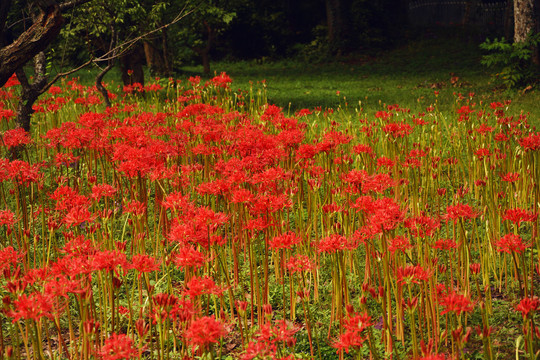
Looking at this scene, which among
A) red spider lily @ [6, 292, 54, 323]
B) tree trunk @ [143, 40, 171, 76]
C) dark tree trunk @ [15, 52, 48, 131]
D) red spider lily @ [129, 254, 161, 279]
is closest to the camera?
red spider lily @ [6, 292, 54, 323]

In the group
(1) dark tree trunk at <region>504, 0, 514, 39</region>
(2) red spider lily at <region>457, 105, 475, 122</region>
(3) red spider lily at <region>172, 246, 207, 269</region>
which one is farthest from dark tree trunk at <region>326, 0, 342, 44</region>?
(3) red spider lily at <region>172, 246, 207, 269</region>

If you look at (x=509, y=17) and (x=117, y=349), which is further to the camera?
(x=509, y=17)

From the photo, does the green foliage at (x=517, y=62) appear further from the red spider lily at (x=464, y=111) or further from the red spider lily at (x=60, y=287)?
the red spider lily at (x=60, y=287)

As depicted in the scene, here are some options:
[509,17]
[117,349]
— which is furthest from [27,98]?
[509,17]

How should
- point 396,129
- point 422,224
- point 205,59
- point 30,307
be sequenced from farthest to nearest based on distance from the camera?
point 205,59 → point 396,129 → point 422,224 → point 30,307

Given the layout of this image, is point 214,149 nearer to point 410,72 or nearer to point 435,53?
point 410,72

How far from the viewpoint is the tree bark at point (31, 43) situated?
5.79m

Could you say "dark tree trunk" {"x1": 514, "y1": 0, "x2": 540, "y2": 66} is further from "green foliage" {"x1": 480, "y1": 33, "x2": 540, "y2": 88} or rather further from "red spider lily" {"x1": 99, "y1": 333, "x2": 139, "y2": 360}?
"red spider lily" {"x1": 99, "y1": 333, "x2": 139, "y2": 360}

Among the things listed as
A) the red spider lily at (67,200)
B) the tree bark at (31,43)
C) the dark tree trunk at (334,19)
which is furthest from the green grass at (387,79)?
the red spider lily at (67,200)

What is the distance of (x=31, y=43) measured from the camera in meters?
5.87

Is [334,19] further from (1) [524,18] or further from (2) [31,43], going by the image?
(2) [31,43]

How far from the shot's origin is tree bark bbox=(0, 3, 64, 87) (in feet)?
19.0

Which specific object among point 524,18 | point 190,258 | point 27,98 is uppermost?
point 524,18

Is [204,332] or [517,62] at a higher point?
[517,62]
